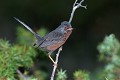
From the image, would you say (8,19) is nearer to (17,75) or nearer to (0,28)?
(0,28)

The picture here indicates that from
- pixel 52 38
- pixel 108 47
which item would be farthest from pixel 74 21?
pixel 52 38

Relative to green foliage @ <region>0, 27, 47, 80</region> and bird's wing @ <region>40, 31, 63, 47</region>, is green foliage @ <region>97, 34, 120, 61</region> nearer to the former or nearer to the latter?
bird's wing @ <region>40, 31, 63, 47</region>

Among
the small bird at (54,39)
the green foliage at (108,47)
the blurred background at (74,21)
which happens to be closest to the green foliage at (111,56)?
the green foliage at (108,47)

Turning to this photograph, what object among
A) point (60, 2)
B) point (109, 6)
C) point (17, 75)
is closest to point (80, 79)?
point (17, 75)

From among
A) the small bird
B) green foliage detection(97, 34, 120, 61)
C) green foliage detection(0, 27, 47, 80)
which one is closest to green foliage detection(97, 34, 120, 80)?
green foliage detection(97, 34, 120, 61)

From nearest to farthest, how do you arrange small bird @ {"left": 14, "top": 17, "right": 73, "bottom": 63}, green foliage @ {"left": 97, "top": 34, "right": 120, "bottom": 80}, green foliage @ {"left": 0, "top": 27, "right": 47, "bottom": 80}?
green foliage @ {"left": 0, "top": 27, "right": 47, "bottom": 80} < small bird @ {"left": 14, "top": 17, "right": 73, "bottom": 63} < green foliage @ {"left": 97, "top": 34, "right": 120, "bottom": 80}

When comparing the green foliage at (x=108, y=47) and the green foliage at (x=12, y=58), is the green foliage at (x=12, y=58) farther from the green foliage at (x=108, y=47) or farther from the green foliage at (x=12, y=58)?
the green foliage at (x=108, y=47)
